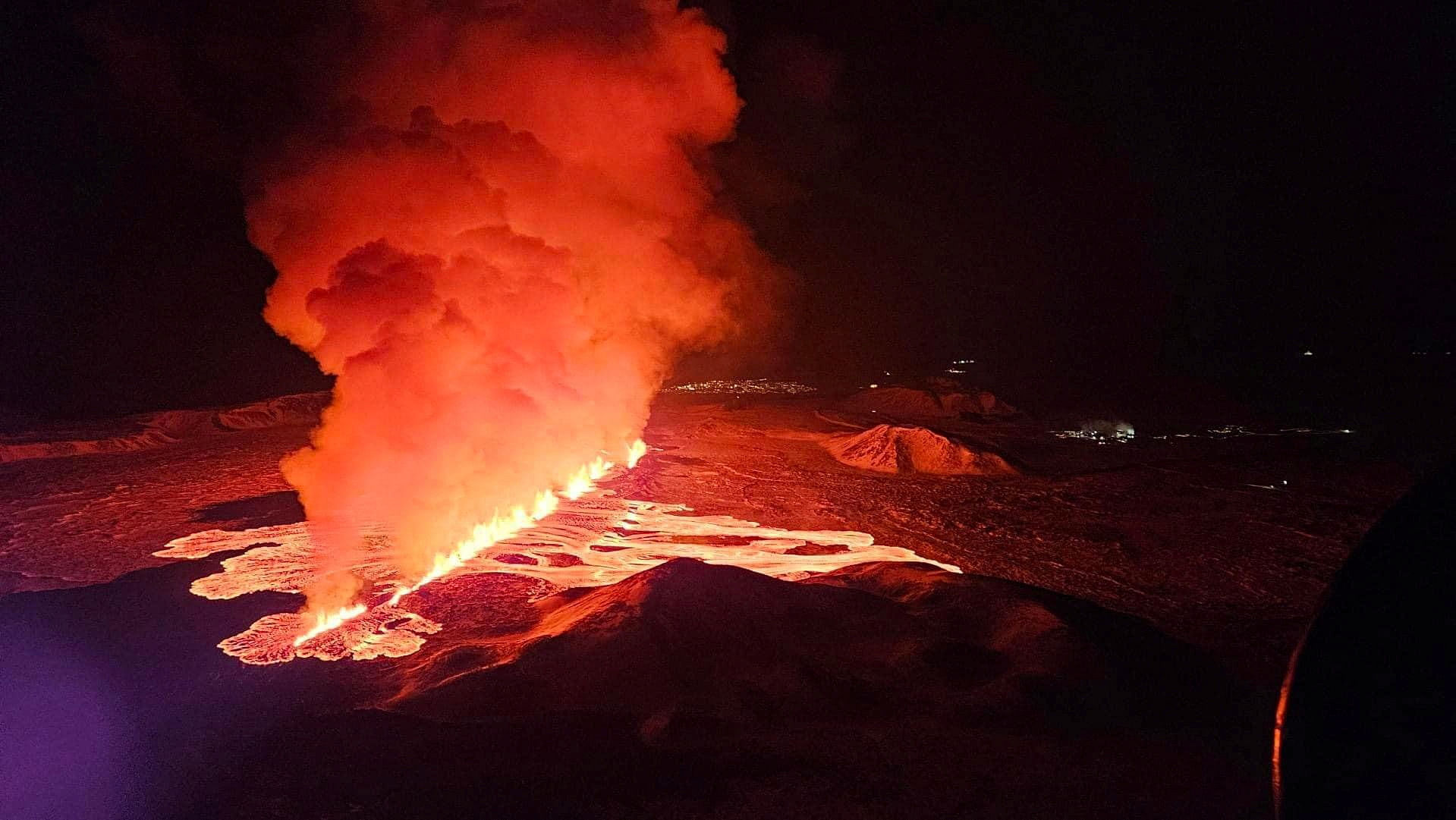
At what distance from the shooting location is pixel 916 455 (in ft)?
53.7

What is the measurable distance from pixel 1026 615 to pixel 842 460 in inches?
423

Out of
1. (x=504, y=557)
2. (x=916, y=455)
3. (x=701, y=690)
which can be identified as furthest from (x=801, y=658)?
(x=916, y=455)

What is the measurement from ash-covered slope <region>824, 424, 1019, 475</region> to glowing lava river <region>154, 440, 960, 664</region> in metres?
5.25

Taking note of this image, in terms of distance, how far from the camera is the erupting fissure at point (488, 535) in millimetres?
7469

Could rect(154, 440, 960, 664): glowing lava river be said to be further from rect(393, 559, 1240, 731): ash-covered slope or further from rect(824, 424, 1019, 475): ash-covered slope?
rect(824, 424, 1019, 475): ash-covered slope

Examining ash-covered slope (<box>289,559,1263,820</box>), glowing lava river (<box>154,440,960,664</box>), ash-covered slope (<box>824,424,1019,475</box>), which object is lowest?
ash-covered slope (<box>289,559,1263,820</box>)

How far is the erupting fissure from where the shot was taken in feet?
24.5

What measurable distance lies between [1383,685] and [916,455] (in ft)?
47.4

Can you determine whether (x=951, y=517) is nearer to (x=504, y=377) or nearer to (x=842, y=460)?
(x=842, y=460)

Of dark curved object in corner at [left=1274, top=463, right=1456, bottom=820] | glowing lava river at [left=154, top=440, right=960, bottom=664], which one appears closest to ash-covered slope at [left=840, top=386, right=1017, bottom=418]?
glowing lava river at [left=154, top=440, right=960, bottom=664]

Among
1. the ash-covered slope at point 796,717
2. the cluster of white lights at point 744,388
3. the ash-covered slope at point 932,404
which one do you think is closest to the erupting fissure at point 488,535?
the ash-covered slope at point 796,717

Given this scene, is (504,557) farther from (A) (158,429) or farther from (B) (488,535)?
(A) (158,429)

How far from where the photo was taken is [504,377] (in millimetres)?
12430

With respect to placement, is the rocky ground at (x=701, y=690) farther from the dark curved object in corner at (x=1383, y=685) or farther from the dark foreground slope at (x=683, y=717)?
the dark curved object in corner at (x=1383, y=685)
